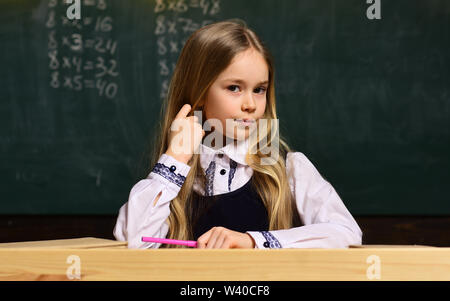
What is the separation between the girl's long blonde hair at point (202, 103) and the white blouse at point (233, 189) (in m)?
0.03

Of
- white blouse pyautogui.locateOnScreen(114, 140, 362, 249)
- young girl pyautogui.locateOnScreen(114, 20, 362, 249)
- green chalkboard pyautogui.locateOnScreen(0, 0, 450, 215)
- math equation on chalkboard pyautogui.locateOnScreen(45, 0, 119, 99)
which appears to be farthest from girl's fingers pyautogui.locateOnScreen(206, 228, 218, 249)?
math equation on chalkboard pyautogui.locateOnScreen(45, 0, 119, 99)

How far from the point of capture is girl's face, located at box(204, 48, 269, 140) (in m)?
1.72

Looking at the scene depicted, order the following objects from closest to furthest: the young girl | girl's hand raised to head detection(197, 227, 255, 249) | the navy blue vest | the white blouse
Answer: girl's hand raised to head detection(197, 227, 255, 249), the white blouse, the young girl, the navy blue vest

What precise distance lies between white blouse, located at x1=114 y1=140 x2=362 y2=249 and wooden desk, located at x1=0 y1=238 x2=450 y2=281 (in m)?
0.37

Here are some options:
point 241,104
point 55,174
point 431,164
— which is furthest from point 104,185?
point 241,104

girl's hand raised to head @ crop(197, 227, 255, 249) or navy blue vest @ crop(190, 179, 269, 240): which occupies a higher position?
girl's hand raised to head @ crop(197, 227, 255, 249)

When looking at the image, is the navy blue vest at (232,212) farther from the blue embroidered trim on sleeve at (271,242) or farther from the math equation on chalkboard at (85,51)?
the math equation on chalkboard at (85,51)

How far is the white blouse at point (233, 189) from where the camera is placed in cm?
157

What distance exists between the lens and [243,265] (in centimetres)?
110

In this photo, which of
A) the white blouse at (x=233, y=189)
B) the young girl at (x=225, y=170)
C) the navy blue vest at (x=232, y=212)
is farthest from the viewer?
the navy blue vest at (x=232, y=212)

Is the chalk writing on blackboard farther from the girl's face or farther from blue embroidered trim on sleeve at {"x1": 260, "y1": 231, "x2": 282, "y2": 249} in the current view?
blue embroidered trim on sleeve at {"x1": 260, "y1": 231, "x2": 282, "y2": 249}

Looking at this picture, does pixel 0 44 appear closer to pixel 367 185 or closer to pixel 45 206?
pixel 45 206

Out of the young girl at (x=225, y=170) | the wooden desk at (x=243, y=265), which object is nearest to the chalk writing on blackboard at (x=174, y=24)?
the young girl at (x=225, y=170)

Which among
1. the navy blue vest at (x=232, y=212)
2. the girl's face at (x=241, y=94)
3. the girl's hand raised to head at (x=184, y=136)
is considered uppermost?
the girl's face at (x=241, y=94)
